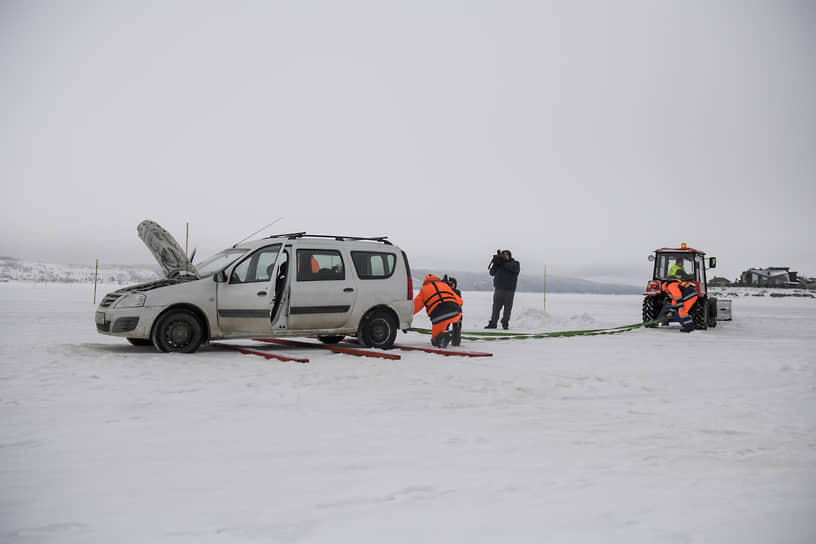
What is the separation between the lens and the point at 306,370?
26.9 ft

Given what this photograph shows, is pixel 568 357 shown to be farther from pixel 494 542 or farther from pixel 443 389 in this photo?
pixel 494 542

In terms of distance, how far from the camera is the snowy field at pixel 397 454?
10.2 ft

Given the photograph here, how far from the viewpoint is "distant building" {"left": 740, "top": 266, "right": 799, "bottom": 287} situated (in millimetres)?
66025

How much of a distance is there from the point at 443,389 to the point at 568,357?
4030 millimetres

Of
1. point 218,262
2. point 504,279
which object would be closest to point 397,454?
point 218,262

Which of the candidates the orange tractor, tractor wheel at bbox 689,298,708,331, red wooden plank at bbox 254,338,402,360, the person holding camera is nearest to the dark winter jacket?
the person holding camera

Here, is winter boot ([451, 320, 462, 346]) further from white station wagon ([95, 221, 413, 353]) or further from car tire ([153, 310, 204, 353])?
car tire ([153, 310, 204, 353])

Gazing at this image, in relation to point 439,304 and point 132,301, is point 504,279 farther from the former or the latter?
point 132,301

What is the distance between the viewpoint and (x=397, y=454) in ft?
14.2

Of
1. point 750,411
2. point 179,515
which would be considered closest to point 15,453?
point 179,515

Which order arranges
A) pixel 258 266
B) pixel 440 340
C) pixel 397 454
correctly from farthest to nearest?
pixel 440 340, pixel 258 266, pixel 397 454

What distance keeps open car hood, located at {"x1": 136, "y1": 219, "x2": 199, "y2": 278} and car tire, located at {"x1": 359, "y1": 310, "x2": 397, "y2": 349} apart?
2808mm

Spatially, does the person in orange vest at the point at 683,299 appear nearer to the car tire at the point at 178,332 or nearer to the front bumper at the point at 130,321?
the car tire at the point at 178,332

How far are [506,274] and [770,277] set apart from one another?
65.1 meters
